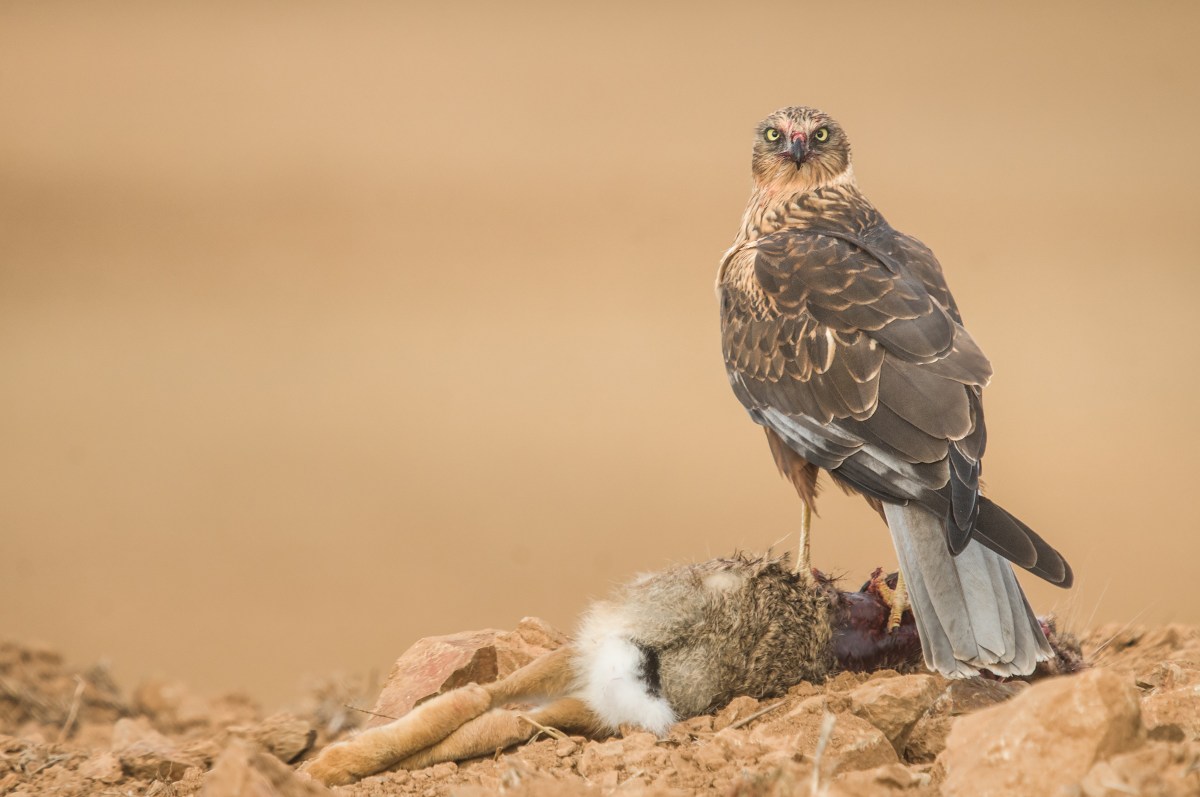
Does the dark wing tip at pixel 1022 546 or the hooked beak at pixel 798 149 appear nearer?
the dark wing tip at pixel 1022 546

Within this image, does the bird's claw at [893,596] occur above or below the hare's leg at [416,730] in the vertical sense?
above

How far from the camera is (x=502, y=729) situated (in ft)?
9.66

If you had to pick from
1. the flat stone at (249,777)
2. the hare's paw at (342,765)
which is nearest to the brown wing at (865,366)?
the hare's paw at (342,765)

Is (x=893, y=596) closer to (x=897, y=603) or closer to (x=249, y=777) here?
(x=897, y=603)

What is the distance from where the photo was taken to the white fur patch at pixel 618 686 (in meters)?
2.94

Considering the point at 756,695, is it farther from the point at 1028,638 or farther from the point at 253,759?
the point at 253,759

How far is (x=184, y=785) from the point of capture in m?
3.19

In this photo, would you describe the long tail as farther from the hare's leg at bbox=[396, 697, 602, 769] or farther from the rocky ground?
the hare's leg at bbox=[396, 697, 602, 769]

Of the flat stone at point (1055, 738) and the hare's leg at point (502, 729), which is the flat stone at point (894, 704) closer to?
the flat stone at point (1055, 738)

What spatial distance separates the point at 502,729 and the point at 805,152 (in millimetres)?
2764

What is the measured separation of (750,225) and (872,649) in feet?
6.69

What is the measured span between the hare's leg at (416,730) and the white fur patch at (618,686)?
14 cm

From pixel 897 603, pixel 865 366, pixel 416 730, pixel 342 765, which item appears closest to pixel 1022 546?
pixel 897 603

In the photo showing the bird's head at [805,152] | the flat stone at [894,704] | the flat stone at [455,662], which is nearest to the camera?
the flat stone at [894,704]
